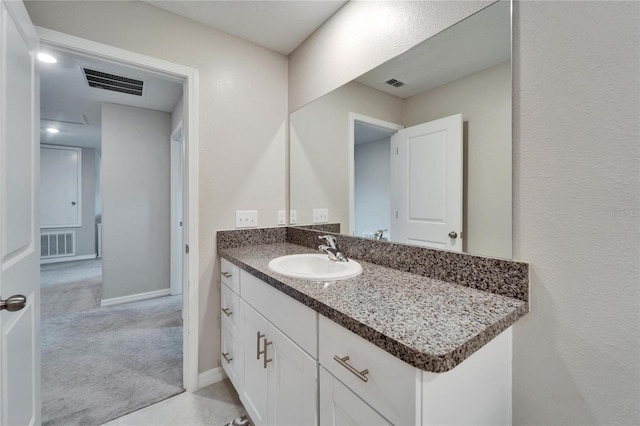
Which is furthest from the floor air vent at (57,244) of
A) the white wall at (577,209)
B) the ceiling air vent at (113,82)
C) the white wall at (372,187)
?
the white wall at (577,209)

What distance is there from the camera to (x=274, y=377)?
1129mm

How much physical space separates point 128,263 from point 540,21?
13.0ft

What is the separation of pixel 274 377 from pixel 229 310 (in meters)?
0.62

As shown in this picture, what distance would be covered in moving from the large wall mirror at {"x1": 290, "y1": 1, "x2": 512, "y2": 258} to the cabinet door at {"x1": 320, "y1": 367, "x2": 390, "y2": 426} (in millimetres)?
656

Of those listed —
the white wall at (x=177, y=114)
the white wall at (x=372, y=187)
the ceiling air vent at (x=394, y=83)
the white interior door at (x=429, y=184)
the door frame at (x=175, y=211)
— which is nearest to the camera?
the white interior door at (x=429, y=184)

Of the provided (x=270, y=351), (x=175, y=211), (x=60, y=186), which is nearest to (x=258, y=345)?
(x=270, y=351)

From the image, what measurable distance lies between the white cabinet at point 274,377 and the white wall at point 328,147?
2.45 feet

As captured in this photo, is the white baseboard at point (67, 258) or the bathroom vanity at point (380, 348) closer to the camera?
the bathroom vanity at point (380, 348)

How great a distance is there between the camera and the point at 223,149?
1815 mm

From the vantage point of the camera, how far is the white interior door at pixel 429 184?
1.12 metres

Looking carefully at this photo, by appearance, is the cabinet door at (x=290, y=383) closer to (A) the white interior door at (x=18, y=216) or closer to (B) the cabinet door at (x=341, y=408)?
(B) the cabinet door at (x=341, y=408)

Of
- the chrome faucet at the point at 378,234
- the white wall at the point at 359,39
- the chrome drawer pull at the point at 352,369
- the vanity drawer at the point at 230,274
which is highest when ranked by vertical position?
the white wall at the point at 359,39

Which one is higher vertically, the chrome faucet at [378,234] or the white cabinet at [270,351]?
the chrome faucet at [378,234]

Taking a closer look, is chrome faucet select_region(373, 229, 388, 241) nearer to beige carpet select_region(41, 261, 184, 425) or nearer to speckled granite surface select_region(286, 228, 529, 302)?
speckled granite surface select_region(286, 228, 529, 302)
